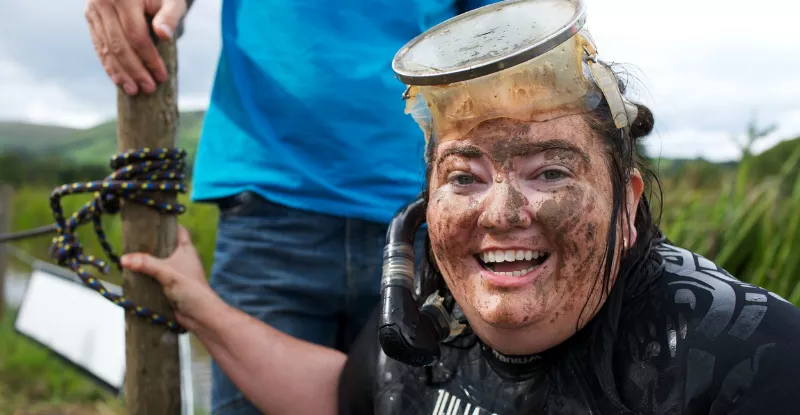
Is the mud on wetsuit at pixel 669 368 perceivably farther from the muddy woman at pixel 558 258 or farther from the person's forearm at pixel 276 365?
the person's forearm at pixel 276 365

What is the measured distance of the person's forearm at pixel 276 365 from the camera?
7.21 ft

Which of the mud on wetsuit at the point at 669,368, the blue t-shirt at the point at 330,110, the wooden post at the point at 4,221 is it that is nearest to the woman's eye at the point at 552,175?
the mud on wetsuit at the point at 669,368

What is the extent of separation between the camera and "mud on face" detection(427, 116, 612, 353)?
62.4 inches

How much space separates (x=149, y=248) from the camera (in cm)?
227

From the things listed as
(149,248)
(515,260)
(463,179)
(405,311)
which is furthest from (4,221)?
(515,260)

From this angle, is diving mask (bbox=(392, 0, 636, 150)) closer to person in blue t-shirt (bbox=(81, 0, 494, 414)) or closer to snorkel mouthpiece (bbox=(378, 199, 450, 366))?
snorkel mouthpiece (bbox=(378, 199, 450, 366))

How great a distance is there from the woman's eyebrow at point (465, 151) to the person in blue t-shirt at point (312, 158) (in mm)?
554

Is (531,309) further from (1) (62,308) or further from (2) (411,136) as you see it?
(1) (62,308)

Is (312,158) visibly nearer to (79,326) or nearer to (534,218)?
(534,218)

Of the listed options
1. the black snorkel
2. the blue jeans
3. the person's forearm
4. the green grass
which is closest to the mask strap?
the black snorkel

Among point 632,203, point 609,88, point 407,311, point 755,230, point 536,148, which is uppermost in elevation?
point 609,88

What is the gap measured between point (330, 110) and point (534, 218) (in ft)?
2.91

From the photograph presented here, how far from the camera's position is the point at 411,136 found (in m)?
2.31

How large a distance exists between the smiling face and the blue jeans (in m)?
0.67
